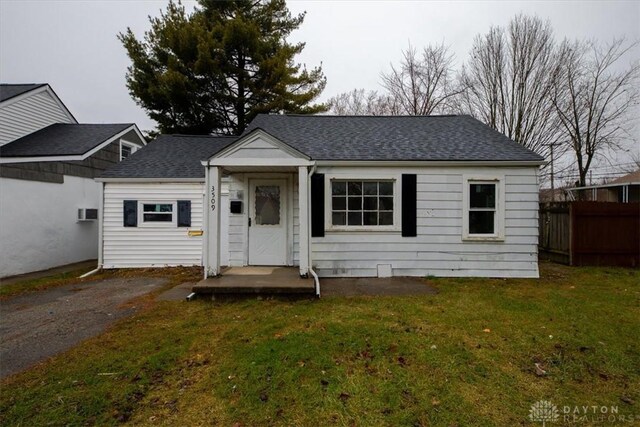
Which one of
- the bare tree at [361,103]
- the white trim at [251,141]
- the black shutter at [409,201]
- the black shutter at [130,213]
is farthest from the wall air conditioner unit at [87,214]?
the bare tree at [361,103]

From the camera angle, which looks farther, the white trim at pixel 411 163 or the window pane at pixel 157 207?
the window pane at pixel 157 207

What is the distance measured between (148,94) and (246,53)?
5.43m

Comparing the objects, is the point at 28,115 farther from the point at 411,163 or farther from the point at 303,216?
the point at 411,163

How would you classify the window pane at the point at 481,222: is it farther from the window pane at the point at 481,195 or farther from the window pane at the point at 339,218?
the window pane at the point at 339,218

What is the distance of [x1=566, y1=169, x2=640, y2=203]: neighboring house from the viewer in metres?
16.0

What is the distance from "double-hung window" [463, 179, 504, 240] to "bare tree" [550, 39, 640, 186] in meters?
11.0

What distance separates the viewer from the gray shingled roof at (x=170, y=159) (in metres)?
9.35

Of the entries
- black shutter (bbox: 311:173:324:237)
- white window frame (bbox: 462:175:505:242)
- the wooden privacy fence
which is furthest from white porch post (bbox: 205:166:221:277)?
the wooden privacy fence

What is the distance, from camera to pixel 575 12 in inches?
506

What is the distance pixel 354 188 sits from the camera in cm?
737

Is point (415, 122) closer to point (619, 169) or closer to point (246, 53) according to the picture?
point (246, 53)

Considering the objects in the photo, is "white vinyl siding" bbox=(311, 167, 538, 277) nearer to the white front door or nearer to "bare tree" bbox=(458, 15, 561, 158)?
the white front door

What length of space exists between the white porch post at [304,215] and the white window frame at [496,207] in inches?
151

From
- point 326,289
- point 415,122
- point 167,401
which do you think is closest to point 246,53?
point 415,122
